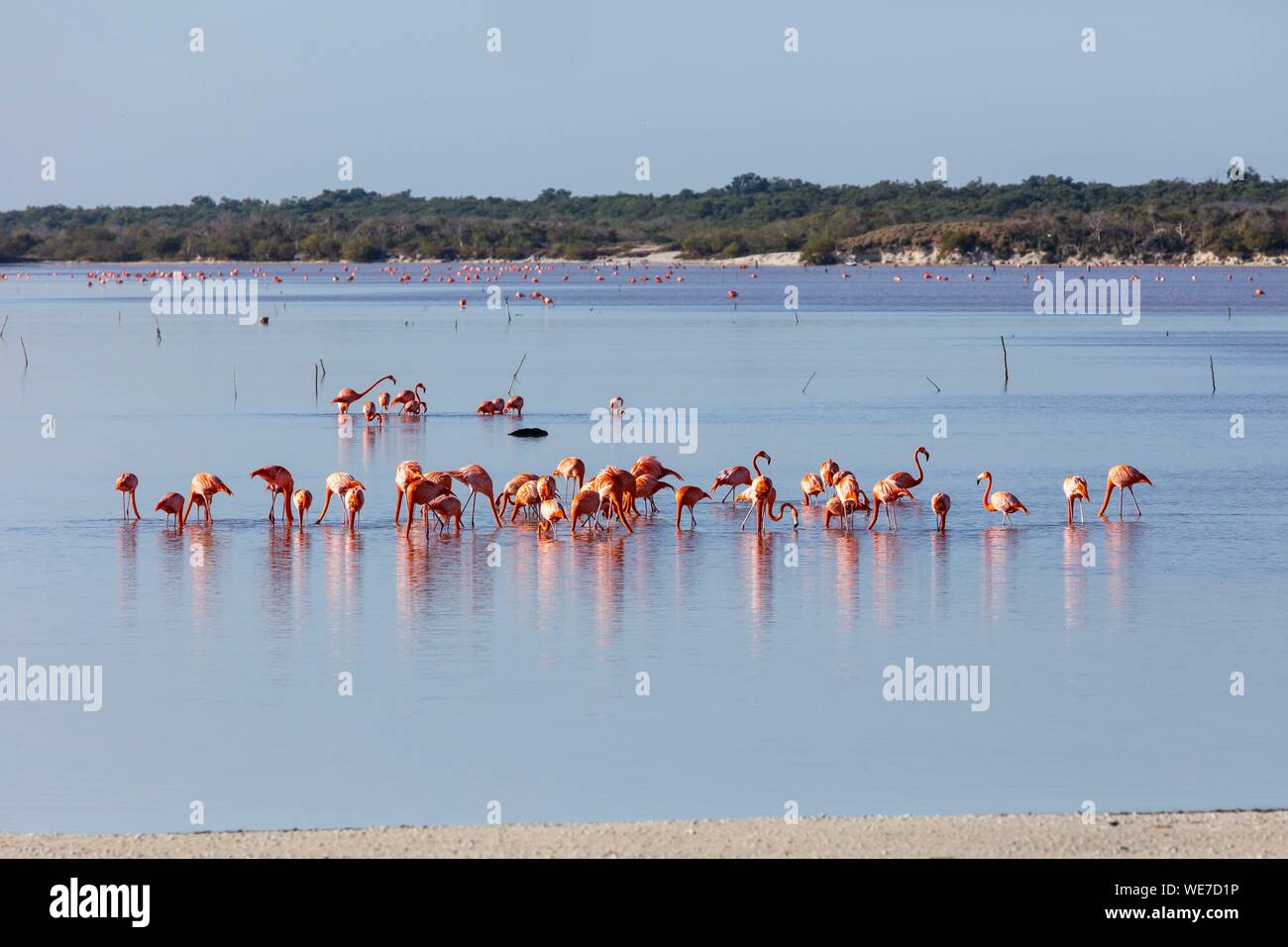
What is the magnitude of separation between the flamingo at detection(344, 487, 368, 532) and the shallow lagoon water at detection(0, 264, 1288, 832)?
30 cm

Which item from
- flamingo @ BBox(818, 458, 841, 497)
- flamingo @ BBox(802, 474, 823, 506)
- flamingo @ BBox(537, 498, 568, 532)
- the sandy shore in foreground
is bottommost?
the sandy shore in foreground

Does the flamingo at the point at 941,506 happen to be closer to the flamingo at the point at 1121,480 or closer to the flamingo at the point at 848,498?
the flamingo at the point at 848,498

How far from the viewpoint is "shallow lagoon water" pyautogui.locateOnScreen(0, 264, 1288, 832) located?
777cm

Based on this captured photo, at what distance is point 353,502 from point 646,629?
473 cm

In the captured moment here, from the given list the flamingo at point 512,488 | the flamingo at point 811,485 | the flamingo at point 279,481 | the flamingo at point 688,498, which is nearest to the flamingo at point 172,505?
the flamingo at point 279,481

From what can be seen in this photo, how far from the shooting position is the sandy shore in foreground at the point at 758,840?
6.33 meters

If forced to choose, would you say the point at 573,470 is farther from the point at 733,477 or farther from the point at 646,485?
the point at 733,477

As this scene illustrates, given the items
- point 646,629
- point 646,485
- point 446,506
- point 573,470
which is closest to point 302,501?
point 446,506

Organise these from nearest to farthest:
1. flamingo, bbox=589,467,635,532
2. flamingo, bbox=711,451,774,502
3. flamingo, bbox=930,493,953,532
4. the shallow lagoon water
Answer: the shallow lagoon water < flamingo, bbox=930,493,953,532 < flamingo, bbox=589,467,635,532 < flamingo, bbox=711,451,774,502

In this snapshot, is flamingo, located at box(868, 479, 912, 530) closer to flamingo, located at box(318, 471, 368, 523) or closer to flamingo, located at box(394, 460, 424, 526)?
flamingo, located at box(394, 460, 424, 526)

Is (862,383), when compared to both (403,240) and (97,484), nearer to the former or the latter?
(97,484)

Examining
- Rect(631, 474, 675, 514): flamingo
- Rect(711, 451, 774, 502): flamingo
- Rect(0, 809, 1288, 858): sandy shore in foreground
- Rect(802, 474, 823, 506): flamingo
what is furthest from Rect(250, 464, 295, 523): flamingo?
Rect(0, 809, 1288, 858): sandy shore in foreground

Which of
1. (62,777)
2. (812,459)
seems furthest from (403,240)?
(62,777)

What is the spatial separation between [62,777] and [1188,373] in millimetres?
26060
